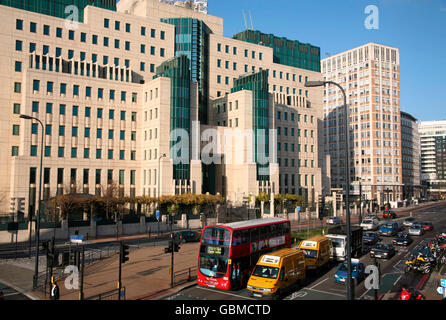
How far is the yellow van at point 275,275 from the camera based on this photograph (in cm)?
2022

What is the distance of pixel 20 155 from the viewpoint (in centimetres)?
5547

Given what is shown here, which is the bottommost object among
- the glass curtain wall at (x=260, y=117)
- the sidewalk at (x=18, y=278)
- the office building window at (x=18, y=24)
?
the sidewalk at (x=18, y=278)

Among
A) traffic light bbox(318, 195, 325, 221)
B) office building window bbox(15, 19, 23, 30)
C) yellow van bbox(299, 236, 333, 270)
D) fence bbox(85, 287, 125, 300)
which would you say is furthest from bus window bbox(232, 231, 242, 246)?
office building window bbox(15, 19, 23, 30)

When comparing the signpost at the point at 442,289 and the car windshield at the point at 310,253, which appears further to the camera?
the car windshield at the point at 310,253

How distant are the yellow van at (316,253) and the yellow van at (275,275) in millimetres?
3916

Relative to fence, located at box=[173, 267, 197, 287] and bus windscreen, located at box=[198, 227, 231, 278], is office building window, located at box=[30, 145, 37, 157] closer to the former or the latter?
fence, located at box=[173, 267, 197, 287]

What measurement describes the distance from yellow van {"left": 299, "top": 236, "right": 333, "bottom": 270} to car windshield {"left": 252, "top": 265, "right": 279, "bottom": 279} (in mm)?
6407

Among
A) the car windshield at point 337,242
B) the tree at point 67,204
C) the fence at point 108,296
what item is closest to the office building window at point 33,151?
the tree at point 67,204

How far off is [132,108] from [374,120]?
80.4 metres

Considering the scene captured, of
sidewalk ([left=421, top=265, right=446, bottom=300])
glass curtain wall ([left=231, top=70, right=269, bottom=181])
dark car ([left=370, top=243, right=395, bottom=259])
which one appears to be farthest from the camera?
glass curtain wall ([left=231, top=70, right=269, bottom=181])

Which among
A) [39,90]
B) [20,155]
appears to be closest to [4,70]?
[39,90]

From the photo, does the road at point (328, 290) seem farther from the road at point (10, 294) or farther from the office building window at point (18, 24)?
the office building window at point (18, 24)

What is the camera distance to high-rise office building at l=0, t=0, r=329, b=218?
191 feet

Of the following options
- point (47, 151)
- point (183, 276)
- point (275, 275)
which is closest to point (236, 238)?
point (275, 275)
